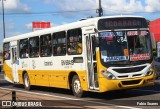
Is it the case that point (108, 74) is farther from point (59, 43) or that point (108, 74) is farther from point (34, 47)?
point (34, 47)

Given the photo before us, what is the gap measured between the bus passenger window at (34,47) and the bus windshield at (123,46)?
626cm

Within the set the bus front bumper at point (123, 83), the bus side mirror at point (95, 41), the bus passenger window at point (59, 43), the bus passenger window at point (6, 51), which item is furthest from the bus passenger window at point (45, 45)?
the bus passenger window at point (6, 51)

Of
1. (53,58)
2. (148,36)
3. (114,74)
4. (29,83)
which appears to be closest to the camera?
(114,74)

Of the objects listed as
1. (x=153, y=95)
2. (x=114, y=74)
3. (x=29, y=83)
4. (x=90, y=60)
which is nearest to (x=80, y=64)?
(x=90, y=60)

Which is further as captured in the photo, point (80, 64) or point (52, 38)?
point (52, 38)

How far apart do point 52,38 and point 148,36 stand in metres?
4.77

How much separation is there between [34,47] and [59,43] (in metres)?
3.32

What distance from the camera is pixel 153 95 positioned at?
15477 millimetres

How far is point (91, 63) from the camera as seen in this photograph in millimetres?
15180

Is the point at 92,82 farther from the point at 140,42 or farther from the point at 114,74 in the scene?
the point at 140,42

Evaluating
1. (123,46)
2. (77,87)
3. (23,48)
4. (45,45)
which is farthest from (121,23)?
(23,48)

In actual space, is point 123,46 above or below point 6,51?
below

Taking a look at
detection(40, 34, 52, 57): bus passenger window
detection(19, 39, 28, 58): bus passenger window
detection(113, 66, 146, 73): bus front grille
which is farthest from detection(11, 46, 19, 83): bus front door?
detection(113, 66, 146, 73): bus front grille

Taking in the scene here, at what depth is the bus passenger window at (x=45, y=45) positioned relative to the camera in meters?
18.7
